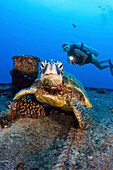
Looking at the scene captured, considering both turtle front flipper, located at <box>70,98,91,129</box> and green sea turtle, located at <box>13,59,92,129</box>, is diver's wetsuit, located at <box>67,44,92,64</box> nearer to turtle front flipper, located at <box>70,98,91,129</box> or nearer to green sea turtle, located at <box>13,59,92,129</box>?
green sea turtle, located at <box>13,59,92,129</box>

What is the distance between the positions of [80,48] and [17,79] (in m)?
5.80

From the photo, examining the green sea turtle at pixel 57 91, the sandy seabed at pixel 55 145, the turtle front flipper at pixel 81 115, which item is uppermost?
the green sea turtle at pixel 57 91

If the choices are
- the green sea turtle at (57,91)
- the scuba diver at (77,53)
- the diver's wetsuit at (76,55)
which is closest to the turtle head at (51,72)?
the green sea turtle at (57,91)

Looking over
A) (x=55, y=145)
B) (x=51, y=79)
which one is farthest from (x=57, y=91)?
(x=55, y=145)

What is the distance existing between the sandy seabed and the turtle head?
858 millimetres

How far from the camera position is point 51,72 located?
1.95 meters

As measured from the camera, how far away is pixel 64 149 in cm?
154

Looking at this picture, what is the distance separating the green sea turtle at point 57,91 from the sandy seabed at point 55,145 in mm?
308

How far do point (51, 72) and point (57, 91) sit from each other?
540mm

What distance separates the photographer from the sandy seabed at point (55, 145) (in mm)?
1268

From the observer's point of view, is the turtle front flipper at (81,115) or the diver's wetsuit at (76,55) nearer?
the turtle front flipper at (81,115)

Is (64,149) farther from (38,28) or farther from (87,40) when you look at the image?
(38,28)

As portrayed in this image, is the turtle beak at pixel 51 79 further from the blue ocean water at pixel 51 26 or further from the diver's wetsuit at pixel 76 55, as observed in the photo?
the blue ocean water at pixel 51 26

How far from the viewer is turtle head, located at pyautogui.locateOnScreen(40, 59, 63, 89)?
1.95 meters
